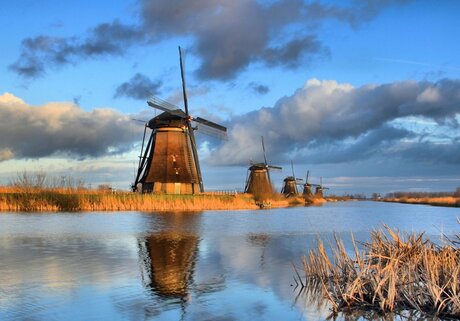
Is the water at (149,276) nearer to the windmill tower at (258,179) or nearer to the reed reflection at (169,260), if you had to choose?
the reed reflection at (169,260)

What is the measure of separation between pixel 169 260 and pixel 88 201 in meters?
19.3

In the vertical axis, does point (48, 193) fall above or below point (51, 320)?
above

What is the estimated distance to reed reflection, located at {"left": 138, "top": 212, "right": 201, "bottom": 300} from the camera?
825 centimetres

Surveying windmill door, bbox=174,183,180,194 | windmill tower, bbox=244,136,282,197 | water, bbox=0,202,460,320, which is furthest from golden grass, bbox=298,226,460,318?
windmill tower, bbox=244,136,282,197

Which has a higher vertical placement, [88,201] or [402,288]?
[88,201]

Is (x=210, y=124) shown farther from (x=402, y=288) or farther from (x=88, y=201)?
(x=402, y=288)

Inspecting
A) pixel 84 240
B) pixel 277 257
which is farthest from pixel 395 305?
pixel 84 240

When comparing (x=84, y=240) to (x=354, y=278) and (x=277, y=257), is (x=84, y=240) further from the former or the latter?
(x=354, y=278)

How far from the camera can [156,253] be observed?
1242cm

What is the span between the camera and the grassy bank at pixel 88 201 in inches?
1086

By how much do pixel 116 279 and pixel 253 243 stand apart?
698 centimetres

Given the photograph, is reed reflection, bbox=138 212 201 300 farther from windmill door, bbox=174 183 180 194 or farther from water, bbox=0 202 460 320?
windmill door, bbox=174 183 180 194

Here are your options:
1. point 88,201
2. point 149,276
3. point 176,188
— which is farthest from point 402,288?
point 176,188

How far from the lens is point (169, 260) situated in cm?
1126
